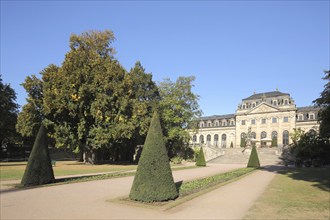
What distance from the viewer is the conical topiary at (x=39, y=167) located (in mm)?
14883

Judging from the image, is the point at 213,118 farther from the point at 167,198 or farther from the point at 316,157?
the point at 167,198

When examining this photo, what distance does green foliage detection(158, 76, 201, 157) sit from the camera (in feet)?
147

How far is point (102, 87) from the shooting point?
33125 mm

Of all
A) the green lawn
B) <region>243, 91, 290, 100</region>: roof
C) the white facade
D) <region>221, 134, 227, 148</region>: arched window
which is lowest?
the green lawn

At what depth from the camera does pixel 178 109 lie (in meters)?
45.9

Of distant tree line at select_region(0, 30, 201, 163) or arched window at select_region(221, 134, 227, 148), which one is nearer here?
distant tree line at select_region(0, 30, 201, 163)

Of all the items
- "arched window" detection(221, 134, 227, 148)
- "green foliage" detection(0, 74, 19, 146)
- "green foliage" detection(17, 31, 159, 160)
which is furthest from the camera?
"arched window" detection(221, 134, 227, 148)

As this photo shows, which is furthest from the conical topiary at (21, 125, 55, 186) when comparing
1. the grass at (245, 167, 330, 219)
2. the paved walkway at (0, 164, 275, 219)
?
the grass at (245, 167, 330, 219)

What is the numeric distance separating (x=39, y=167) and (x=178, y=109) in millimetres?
31948

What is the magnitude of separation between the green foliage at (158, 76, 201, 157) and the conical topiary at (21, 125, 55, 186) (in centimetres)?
2906

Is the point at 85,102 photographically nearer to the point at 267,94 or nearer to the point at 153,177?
the point at 153,177

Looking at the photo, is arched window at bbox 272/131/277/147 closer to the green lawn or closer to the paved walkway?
the green lawn

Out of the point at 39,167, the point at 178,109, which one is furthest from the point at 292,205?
the point at 178,109

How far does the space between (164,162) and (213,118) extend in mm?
78995
